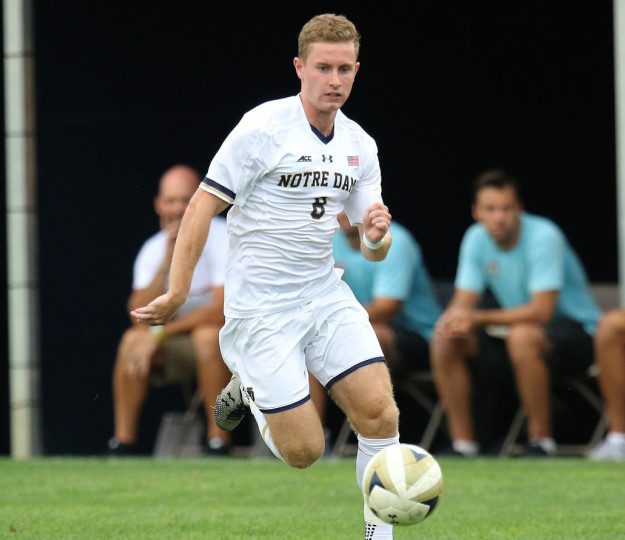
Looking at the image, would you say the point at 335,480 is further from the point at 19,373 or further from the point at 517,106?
the point at 517,106

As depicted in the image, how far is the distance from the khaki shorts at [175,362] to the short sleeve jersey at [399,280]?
1174mm

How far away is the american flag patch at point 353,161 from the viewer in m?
6.29

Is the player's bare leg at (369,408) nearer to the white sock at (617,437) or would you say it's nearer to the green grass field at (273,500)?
the green grass field at (273,500)

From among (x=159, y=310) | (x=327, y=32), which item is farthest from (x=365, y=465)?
(x=327, y=32)

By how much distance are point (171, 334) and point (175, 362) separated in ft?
0.75

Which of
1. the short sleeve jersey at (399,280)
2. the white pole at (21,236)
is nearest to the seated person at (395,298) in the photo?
the short sleeve jersey at (399,280)

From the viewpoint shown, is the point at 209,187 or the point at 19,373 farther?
the point at 19,373

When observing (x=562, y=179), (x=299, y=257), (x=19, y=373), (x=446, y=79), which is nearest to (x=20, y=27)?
(x=19, y=373)

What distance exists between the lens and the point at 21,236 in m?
11.1

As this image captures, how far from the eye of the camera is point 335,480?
8883 millimetres

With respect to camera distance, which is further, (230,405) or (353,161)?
(230,405)

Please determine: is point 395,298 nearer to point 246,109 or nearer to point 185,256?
point 246,109

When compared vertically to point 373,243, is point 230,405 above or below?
below

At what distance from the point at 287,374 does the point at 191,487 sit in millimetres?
2506
